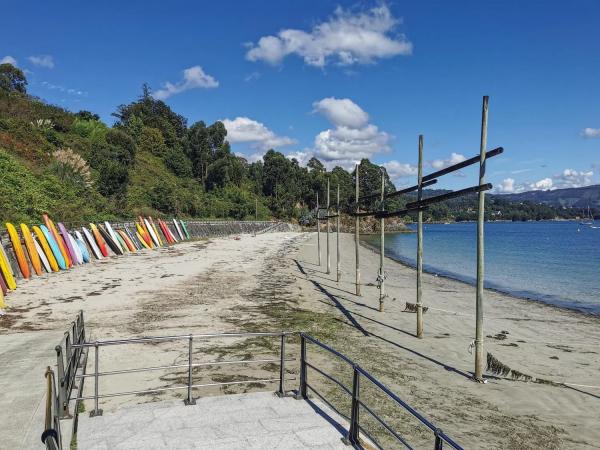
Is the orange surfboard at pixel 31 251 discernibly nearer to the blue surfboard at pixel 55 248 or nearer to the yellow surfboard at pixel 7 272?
the blue surfboard at pixel 55 248

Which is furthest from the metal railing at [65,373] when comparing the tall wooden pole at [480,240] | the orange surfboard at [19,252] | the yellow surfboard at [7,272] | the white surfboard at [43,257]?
the white surfboard at [43,257]

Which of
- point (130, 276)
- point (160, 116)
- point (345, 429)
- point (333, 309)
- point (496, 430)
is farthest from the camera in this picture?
point (160, 116)

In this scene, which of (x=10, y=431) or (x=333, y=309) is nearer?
(x=10, y=431)

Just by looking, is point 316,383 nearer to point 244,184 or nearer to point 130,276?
point 130,276

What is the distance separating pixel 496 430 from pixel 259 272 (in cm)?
1648

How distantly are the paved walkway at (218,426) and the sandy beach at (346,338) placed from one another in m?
0.75

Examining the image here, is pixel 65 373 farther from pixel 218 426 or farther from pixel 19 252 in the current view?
pixel 19 252

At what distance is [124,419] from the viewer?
5.15 metres

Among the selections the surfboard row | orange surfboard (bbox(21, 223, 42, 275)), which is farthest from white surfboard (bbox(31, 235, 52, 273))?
orange surfboard (bbox(21, 223, 42, 275))

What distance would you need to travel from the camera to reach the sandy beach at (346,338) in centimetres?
647

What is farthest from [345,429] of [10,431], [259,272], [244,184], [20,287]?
[244,184]

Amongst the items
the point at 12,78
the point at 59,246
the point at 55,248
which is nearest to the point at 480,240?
the point at 55,248

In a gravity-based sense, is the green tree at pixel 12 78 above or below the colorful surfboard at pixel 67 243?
above

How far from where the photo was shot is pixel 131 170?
54.2m
